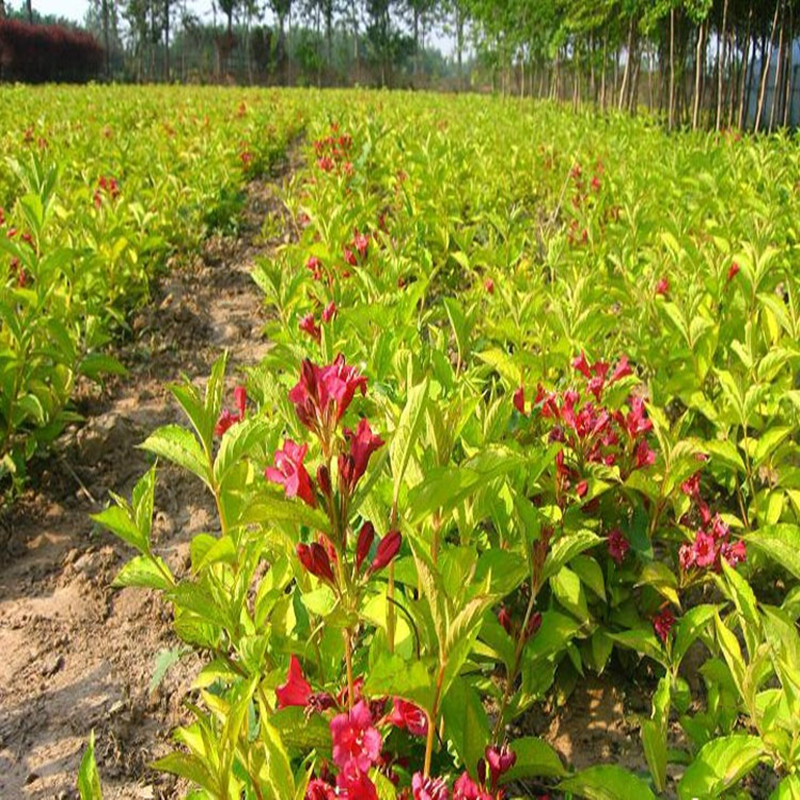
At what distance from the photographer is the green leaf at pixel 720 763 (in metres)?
1.13

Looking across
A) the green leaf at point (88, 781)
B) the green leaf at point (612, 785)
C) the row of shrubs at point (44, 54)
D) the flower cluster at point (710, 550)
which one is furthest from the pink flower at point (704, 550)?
the row of shrubs at point (44, 54)

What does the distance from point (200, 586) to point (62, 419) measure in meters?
2.06

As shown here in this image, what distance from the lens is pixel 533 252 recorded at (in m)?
5.09

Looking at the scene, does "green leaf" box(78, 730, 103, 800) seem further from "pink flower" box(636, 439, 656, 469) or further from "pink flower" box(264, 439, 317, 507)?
"pink flower" box(636, 439, 656, 469)

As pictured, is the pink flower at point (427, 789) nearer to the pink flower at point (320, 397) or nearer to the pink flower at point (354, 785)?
the pink flower at point (354, 785)

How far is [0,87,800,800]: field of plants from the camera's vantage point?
1.09 meters

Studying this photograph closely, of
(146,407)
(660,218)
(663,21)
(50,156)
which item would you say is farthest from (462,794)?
(663,21)

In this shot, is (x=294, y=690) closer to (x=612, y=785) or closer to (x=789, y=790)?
(x=612, y=785)

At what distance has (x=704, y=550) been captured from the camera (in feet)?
6.20

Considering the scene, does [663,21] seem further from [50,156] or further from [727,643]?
[727,643]

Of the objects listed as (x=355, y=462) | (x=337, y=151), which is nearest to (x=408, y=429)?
(x=355, y=462)

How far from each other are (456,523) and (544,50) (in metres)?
32.6

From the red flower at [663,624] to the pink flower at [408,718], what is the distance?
83cm

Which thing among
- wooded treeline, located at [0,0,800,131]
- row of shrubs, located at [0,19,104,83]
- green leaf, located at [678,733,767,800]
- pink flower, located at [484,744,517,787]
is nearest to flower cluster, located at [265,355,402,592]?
pink flower, located at [484,744,517,787]
